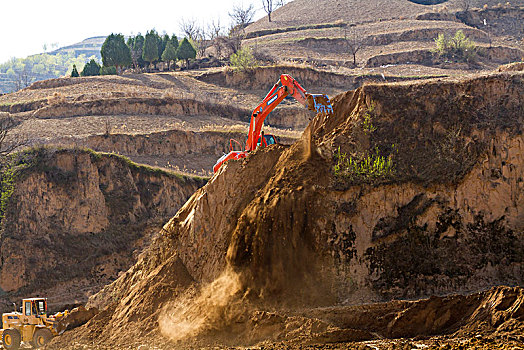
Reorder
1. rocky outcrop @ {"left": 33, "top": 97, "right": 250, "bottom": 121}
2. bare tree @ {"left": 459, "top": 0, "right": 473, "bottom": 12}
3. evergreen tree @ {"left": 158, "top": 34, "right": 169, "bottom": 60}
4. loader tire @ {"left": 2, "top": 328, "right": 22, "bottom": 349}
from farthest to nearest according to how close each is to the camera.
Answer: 1. bare tree @ {"left": 459, "top": 0, "right": 473, "bottom": 12}
2. evergreen tree @ {"left": 158, "top": 34, "right": 169, "bottom": 60}
3. rocky outcrop @ {"left": 33, "top": 97, "right": 250, "bottom": 121}
4. loader tire @ {"left": 2, "top": 328, "right": 22, "bottom": 349}

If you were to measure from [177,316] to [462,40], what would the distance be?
61048mm

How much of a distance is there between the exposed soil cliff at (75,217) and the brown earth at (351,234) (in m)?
11.5

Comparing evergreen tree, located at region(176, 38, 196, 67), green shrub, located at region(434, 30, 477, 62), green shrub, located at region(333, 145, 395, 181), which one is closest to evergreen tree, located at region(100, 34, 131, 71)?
evergreen tree, located at region(176, 38, 196, 67)

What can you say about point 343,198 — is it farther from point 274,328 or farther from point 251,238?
point 274,328

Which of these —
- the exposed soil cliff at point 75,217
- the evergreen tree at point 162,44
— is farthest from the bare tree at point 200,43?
the exposed soil cliff at point 75,217

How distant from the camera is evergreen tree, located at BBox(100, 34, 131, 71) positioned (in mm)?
74938

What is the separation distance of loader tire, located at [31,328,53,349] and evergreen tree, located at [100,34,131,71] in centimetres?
5719

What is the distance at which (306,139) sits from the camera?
1956 centimetres

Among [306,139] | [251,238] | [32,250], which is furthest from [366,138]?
[32,250]

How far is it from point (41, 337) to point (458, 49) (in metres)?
60.2

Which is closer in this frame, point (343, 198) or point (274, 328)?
point (274, 328)

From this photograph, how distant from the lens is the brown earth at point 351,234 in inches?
653

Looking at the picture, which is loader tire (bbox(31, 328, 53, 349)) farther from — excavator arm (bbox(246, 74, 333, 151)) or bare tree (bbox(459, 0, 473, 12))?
bare tree (bbox(459, 0, 473, 12))

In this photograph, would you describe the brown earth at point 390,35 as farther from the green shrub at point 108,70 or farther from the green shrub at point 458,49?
the green shrub at point 108,70
